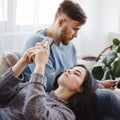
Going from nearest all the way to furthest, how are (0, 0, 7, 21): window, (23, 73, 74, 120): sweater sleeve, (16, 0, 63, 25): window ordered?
(23, 73, 74, 120): sweater sleeve, (0, 0, 7, 21): window, (16, 0, 63, 25): window

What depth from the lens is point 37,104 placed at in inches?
51.1

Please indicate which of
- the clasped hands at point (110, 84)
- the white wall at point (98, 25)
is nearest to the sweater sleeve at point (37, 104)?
the clasped hands at point (110, 84)

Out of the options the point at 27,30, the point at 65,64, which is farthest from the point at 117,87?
the point at 27,30

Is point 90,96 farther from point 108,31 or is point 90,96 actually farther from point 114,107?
point 108,31

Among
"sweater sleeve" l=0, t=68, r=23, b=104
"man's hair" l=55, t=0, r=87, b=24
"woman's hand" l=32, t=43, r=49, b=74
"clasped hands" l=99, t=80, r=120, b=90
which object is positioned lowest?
"clasped hands" l=99, t=80, r=120, b=90

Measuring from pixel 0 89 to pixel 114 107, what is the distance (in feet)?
2.15

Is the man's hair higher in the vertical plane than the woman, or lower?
higher

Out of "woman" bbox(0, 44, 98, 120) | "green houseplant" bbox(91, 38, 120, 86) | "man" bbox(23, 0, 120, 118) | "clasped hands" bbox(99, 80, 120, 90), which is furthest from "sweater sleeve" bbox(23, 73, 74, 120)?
"green houseplant" bbox(91, 38, 120, 86)

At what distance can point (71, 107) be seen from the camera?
5.00 feet

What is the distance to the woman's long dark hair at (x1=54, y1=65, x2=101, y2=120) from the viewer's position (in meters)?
1.52

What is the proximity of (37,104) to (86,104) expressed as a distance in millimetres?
343

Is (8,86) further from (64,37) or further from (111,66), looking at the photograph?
(111,66)

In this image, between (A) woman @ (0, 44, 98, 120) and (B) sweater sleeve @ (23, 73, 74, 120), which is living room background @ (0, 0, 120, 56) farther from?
(B) sweater sleeve @ (23, 73, 74, 120)

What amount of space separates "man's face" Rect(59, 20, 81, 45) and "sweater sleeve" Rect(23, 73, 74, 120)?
2.05ft
